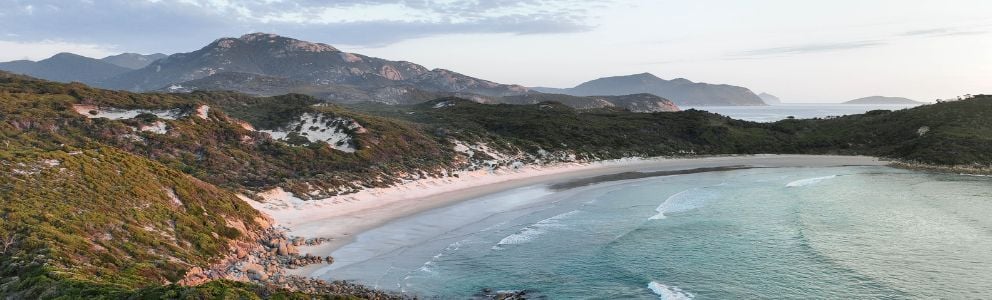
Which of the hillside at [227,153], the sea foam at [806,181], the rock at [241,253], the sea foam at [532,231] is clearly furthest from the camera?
the sea foam at [806,181]

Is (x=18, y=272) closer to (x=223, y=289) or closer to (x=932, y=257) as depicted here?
(x=223, y=289)

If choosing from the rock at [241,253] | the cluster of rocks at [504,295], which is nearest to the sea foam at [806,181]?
the cluster of rocks at [504,295]

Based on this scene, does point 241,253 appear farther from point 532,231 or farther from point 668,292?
point 668,292

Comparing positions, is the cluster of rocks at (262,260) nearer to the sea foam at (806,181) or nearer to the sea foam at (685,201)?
the sea foam at (685,201)

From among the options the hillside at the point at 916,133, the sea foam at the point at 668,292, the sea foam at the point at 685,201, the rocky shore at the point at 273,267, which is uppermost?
the hillside at the point at 916,133

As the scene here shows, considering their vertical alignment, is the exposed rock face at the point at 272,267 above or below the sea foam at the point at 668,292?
below

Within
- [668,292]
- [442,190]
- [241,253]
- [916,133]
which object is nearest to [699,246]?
[668,292]
